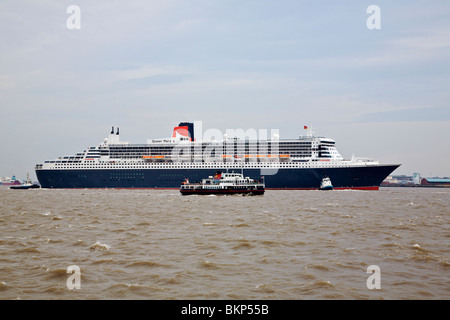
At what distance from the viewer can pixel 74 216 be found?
102 ft

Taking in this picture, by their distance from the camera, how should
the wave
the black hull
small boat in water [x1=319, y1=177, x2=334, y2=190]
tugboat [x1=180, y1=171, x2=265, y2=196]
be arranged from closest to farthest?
the wave → tugboat [x1=180, y1=171, x2=265, y2=196] → small boat in water [x1=319, y1=177, x2=334, y2=190] → the black hull

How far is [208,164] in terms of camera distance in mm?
87688

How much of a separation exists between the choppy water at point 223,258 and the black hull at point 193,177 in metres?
52.5

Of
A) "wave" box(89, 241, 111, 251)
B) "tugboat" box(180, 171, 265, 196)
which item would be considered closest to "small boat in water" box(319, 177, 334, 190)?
"tugboat" box(180, 171, 265, 196)

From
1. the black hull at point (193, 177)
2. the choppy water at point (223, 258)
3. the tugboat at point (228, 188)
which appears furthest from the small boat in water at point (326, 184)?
the choppy water at point (223, 258)

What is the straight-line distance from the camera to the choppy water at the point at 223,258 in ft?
41.0

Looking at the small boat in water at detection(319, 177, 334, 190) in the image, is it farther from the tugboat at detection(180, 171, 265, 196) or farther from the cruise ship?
the tugboat at detection(180, 171, 265, 196)

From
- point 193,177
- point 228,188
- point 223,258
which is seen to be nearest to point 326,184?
point 228,188

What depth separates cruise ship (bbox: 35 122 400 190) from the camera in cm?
8062

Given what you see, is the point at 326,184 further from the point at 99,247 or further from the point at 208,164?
the point at 99,247

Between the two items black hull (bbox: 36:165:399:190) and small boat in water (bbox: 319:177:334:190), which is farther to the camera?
black hull (bbox: 36:165:399:190)

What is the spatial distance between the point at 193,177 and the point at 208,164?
4.73m

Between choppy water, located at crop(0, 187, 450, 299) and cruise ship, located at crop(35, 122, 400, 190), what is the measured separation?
53058 millimetres
